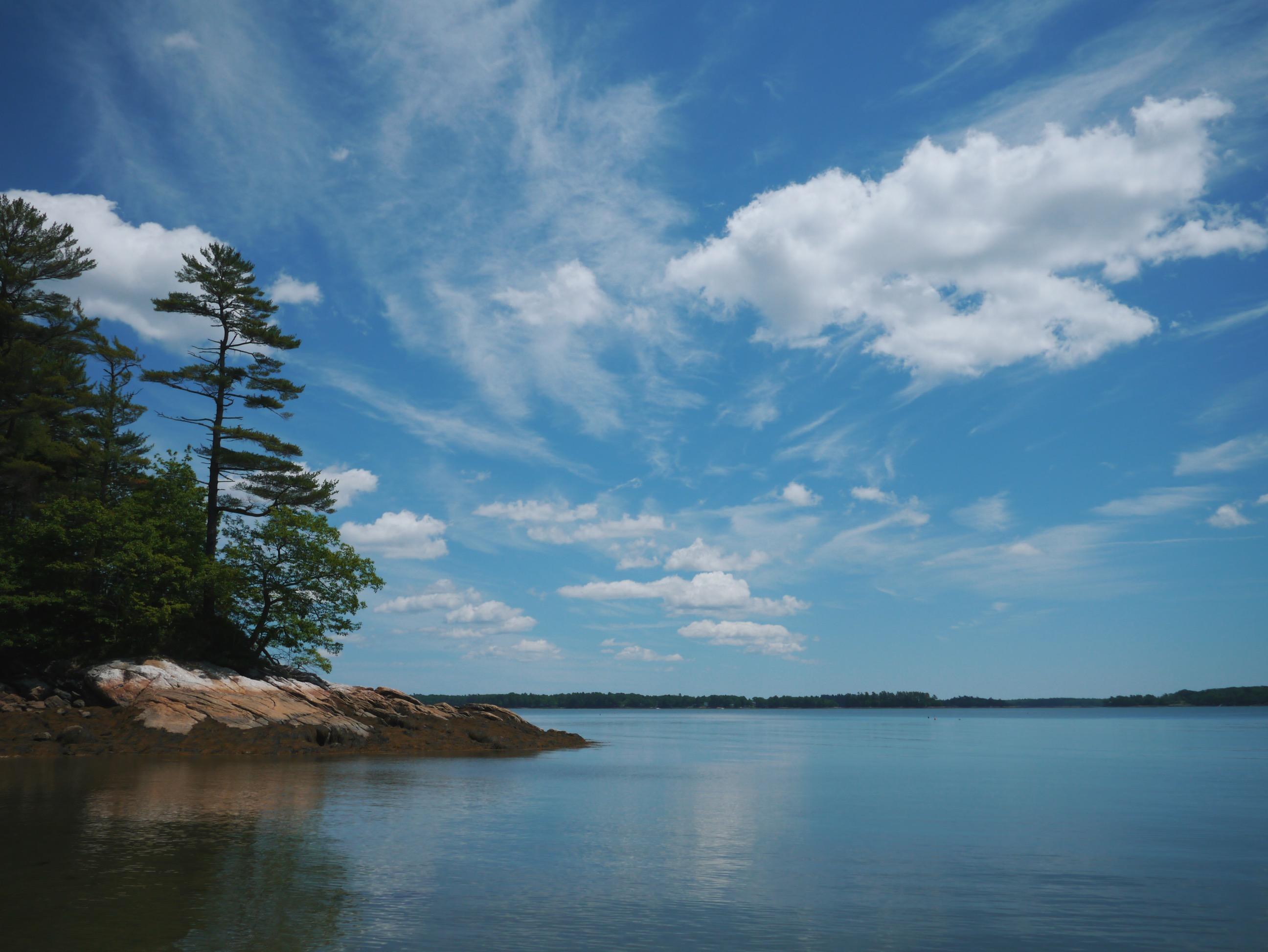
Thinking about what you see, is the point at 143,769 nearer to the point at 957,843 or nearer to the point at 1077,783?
the point at 957,843

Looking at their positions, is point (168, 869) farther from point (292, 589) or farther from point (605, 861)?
point (292, 589)

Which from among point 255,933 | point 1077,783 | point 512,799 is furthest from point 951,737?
point 255,933

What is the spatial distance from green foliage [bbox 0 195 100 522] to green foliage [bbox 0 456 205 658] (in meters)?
3.25

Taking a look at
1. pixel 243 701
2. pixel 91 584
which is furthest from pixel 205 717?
pixel 91 584

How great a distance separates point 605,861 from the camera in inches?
767

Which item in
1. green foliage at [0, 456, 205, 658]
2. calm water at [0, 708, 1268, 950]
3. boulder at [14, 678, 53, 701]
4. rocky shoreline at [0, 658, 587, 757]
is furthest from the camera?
green foliage at [0, 456, 205, 658]

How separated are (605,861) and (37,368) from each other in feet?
168

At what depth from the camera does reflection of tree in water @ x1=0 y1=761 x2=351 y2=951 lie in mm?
12281

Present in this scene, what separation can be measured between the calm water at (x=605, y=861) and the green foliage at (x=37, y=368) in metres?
22.9

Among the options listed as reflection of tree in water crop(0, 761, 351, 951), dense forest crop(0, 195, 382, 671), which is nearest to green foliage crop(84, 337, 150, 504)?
dense forest crop(0, 195, 382, 671)

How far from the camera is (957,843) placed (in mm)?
22984

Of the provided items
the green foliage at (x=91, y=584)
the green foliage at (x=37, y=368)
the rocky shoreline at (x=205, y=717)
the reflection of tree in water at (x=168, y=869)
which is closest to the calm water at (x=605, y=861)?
the reflection of tree in water at (x=168, y=869)

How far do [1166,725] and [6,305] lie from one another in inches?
6263

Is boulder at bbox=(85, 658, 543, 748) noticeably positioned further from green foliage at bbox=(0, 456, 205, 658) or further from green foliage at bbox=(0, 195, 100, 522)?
green foliage at bbox=(0, 195, 100, 522)
